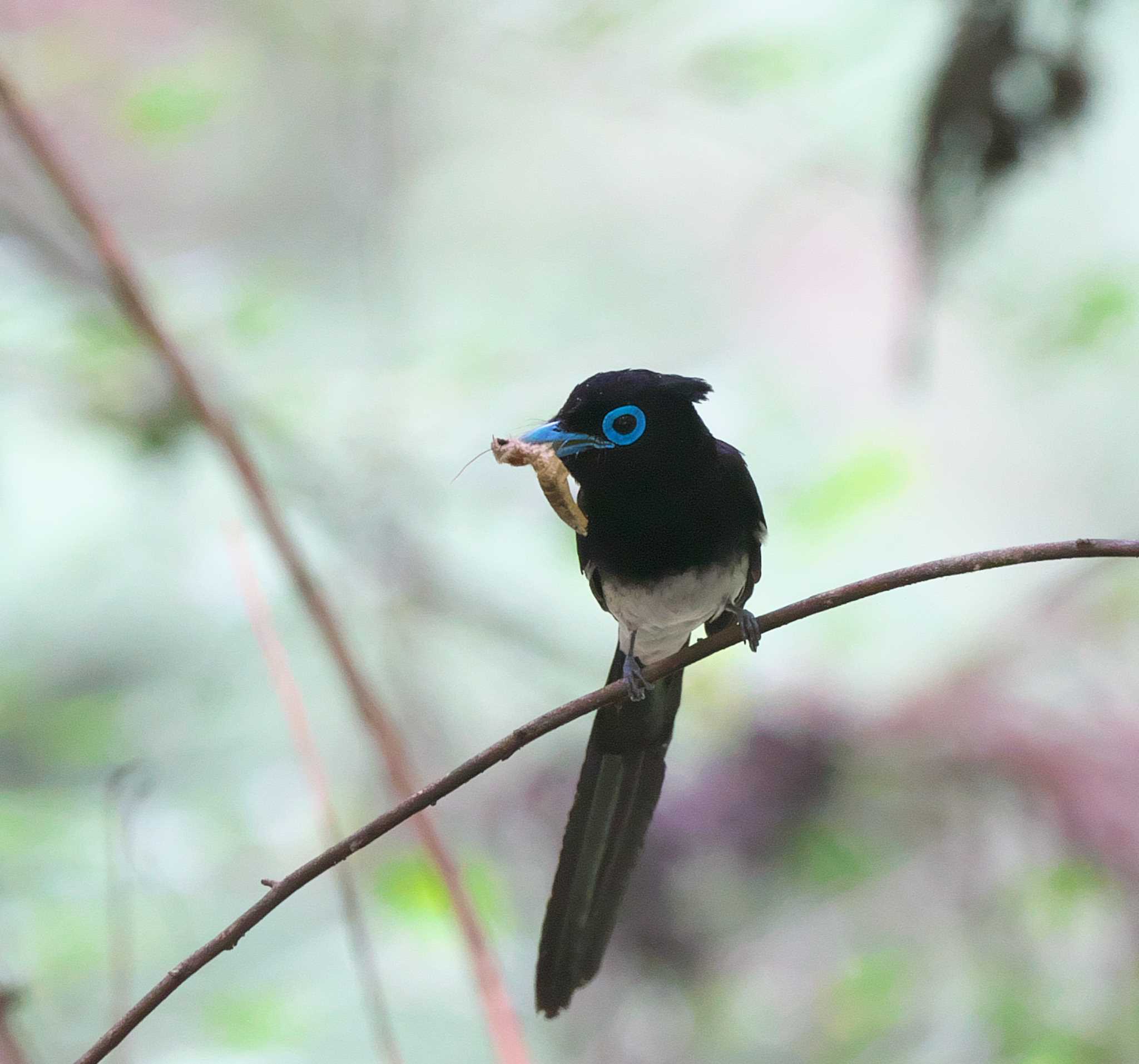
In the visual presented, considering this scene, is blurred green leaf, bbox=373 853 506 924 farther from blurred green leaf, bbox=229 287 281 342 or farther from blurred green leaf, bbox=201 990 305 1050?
blurred green leaf, bbox=229 287 281 342

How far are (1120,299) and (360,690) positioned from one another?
297 centimetres

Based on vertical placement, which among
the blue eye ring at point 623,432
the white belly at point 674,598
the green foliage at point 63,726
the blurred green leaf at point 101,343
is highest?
the blurred green leaf at point 101,343

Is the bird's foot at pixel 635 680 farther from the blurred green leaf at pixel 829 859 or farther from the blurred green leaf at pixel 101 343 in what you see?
the blurred green leaf at pixel 101 343

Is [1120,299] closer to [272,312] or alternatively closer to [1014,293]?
[1014,293]

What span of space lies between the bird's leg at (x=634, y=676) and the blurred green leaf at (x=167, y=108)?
2.80m

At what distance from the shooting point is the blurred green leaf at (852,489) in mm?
3586

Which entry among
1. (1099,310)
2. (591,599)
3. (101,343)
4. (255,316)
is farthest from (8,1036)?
(1099,310)

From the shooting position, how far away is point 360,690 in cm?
155

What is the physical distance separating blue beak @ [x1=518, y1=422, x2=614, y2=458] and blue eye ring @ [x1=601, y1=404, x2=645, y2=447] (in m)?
0.01

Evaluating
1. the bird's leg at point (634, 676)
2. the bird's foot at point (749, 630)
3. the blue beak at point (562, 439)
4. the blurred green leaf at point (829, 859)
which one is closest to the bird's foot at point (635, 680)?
the bird's leg at point (634, 676)

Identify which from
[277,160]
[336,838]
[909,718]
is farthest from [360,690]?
[277,160]

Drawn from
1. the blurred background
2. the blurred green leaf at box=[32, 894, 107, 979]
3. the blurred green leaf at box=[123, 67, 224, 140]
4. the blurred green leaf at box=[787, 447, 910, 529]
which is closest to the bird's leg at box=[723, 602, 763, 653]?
the blurred background

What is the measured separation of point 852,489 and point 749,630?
2.15 meters

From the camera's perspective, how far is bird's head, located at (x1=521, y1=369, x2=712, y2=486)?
143 cm
